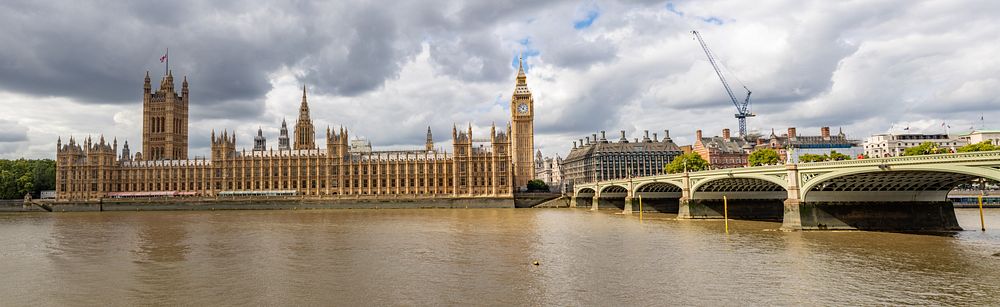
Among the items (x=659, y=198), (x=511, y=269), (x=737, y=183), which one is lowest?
(x=511, y=269)

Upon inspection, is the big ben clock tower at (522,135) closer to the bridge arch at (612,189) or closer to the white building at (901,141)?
the bridge arch at (612,189)

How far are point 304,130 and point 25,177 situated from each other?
58.3 metres

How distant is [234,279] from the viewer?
29.2 meters

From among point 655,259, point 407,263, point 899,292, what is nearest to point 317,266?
point 407,263

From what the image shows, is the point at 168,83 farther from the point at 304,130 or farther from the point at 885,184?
the point at 885,184

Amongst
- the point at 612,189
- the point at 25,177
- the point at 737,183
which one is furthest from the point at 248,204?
the point at 737,183

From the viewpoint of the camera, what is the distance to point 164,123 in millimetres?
154125

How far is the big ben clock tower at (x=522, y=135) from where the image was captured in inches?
5940

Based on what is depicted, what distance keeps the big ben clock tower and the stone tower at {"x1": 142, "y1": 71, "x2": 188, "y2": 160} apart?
8132cm

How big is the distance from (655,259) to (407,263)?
1367cm

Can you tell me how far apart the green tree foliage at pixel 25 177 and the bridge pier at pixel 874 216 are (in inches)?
5168

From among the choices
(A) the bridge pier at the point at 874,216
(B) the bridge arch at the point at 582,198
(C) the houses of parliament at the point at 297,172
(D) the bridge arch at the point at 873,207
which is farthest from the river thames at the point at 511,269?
(C) the houses of parliament at the point at 297,172

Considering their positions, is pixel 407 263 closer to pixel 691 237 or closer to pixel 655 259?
pixel 655 259

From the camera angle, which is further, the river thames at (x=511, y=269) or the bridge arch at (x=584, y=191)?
the bridge arch at (x=584, y=191)
